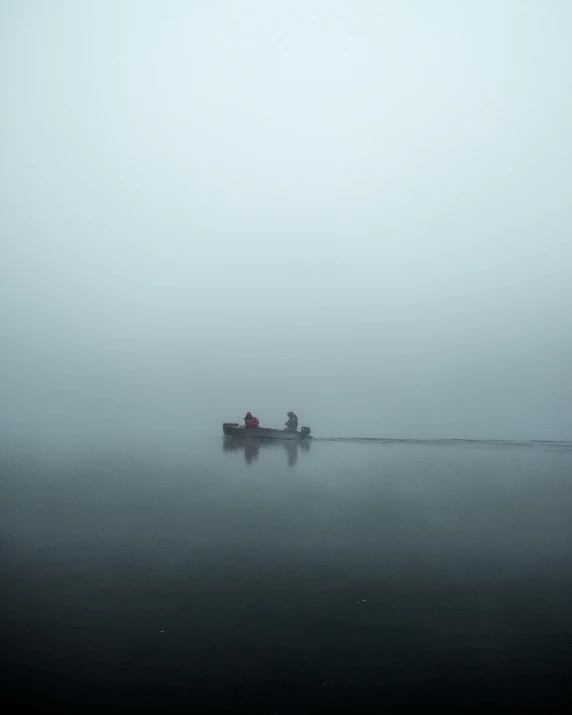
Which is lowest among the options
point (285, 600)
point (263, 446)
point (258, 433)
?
point (285, 600)

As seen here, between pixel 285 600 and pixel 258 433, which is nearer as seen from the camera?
pixel 285 600

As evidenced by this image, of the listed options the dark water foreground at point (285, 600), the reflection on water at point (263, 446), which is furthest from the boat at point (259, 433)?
the dark water foreground at point (285, 600)

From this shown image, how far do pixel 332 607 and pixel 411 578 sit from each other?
351 centimetres

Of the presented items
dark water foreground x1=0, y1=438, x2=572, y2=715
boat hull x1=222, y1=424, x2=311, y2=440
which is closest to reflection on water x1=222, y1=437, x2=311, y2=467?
boat hull x1=222, y1=424, x2=311, y2=440

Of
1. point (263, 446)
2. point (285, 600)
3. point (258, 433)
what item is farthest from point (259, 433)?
point (285, 600)

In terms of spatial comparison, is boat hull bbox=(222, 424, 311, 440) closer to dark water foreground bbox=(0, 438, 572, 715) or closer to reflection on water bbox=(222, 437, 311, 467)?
reflection on water bbox=(222, 437, 311, 467)

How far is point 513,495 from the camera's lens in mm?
29516

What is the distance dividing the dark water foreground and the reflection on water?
15.6m

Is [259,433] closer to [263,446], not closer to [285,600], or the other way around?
[263,446]

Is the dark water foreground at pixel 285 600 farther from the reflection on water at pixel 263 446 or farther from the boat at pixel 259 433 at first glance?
the boat at pixel 259 433

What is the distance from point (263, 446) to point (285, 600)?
37795mm

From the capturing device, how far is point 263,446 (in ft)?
171

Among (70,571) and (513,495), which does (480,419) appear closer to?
(513,495)

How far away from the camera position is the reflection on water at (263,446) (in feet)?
152
